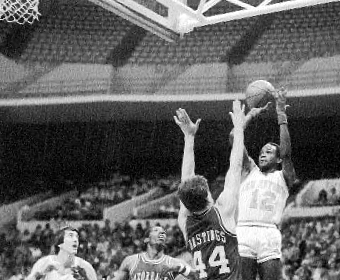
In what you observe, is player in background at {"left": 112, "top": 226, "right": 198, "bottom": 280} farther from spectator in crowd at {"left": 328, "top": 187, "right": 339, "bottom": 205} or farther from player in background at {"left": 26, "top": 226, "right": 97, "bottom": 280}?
spectator in crowd at {"left": 328, "top": 187, "right": 339, "bottom": 205}

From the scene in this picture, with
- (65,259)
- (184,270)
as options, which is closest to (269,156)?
(184,270)

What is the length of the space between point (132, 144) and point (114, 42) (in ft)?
8.29

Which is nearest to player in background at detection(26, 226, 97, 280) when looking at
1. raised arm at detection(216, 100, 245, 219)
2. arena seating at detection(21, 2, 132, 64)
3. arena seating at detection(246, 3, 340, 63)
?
raised arm at detection(216, 100, 245, 219)

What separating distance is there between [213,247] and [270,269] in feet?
2.51

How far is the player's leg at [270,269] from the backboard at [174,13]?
4.12 meters

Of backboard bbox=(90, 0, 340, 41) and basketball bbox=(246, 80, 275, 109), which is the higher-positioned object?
backboard bbox=(90, 0, 340, 41)

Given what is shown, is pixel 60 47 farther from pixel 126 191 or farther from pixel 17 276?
pixel 17 276

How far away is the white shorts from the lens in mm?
4922

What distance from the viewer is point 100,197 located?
1584 centimetres

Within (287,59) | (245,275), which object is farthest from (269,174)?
(287,59)

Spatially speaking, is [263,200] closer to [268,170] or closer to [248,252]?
[268,170]

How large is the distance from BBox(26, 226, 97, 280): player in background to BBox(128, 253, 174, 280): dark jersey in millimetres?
797

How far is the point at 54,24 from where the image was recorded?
15.4m

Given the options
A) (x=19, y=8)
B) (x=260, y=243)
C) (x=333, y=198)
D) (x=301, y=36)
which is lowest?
(x=260, y=243)
